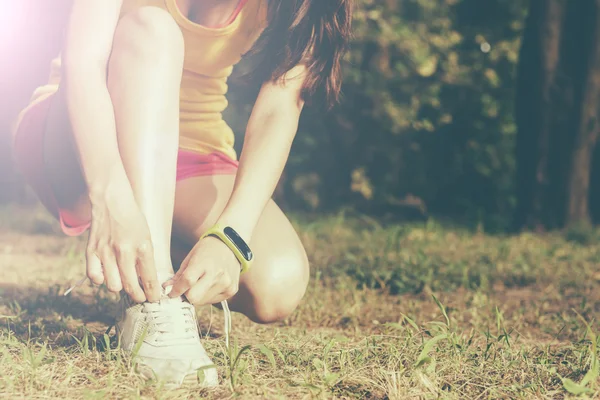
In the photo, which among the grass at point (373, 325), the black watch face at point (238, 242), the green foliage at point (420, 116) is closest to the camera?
the grass at point (373, 325)

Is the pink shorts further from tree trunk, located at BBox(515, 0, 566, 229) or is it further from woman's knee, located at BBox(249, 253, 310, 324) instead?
tree trunk, located at BBox(515, 0, 566, 229)

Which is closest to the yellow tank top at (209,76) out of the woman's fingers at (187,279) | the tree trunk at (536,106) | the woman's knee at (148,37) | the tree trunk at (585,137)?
the woman's knee at (148,37)

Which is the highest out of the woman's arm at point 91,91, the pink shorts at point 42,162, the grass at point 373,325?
the woman's arm at point 91,91

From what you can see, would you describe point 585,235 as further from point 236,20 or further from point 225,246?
point 225,246

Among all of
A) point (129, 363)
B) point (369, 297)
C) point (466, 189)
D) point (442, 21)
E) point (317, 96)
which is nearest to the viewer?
point (129, 363)

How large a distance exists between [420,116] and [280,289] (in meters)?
3.53

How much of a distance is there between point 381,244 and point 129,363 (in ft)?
7.79

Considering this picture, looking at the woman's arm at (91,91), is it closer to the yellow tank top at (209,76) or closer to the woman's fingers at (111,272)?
the woman's fingers at (111,272)

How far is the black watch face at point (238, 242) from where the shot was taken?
1.77m

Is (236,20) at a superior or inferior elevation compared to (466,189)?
superior

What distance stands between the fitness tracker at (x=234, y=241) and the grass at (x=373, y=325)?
0.20 metres

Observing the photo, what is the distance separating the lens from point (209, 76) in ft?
7.68

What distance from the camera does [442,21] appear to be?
210 inches

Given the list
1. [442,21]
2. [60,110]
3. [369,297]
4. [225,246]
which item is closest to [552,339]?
[369,297]
